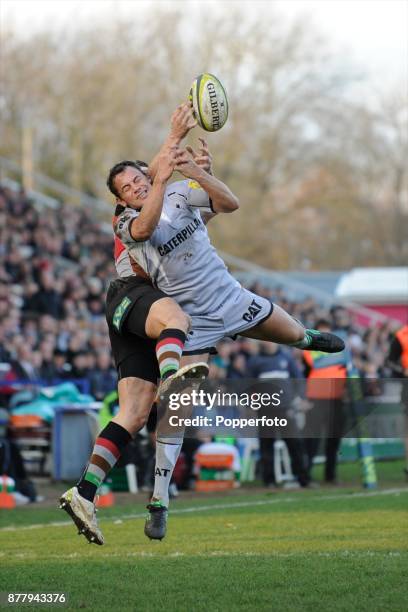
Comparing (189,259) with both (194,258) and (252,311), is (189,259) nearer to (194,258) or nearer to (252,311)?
(194,258)

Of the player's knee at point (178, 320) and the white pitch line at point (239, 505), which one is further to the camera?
the white pitch line at point (239, 505)

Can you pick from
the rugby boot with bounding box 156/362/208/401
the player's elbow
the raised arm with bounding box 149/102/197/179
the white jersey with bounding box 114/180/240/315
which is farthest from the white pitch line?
the raised arm with bounding box 149/102/197/179

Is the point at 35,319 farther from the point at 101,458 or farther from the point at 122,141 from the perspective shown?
the point at 122,141

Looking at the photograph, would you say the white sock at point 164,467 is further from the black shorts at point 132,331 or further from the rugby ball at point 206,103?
the rugby ball at point 206,103

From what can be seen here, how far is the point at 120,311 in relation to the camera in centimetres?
756

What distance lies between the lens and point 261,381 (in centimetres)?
800

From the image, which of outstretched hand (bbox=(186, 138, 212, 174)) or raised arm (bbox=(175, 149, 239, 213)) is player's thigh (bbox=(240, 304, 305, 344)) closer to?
raised arm (bbox=(175, 149, 239, 213))

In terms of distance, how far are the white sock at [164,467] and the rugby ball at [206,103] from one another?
2.03 meters

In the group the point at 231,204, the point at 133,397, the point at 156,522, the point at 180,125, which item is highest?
the point at 180,125

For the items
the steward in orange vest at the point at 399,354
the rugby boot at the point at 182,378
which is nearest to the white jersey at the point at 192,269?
the rugby boot at the point at 182,378

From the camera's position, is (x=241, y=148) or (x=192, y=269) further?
(x=241, y=148)

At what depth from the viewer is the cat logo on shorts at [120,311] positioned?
755 cm

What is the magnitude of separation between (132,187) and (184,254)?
0.57 meters

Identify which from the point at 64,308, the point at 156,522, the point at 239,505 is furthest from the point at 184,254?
the point at 64,308
